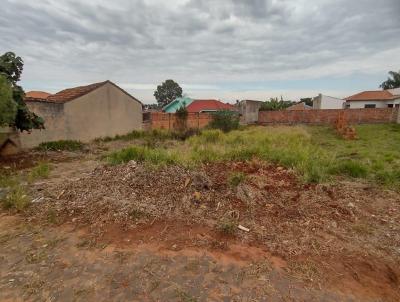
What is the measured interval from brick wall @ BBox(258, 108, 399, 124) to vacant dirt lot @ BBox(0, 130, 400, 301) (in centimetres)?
1654

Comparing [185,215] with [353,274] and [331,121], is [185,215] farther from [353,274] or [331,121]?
[331,121]

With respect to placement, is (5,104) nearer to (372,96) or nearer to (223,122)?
(223,122)

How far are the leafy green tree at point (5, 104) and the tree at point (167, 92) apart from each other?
5086 cm

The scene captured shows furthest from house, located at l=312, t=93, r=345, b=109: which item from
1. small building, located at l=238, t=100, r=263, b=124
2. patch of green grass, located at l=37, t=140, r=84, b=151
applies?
patch of green grass, located at l=37, t=140, r=84, b=151

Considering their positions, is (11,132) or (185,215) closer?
(185,215)

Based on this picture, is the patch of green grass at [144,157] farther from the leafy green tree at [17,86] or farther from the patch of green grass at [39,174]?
the leafy green tree at [17,86]

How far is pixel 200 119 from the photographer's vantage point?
17.1 metres

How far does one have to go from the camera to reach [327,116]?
20.0 metres

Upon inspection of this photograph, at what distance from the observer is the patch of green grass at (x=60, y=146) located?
9812 millimetres

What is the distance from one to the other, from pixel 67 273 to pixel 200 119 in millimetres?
15064

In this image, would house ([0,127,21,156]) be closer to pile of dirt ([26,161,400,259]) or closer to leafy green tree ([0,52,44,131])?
leafy green tree ([0,52,44,131])

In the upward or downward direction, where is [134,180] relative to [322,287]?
upward

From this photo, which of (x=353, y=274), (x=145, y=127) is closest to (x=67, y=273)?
(x=353, y=274)

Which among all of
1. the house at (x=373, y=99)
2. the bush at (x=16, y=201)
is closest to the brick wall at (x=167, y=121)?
the bush at (x=16, y=201)
